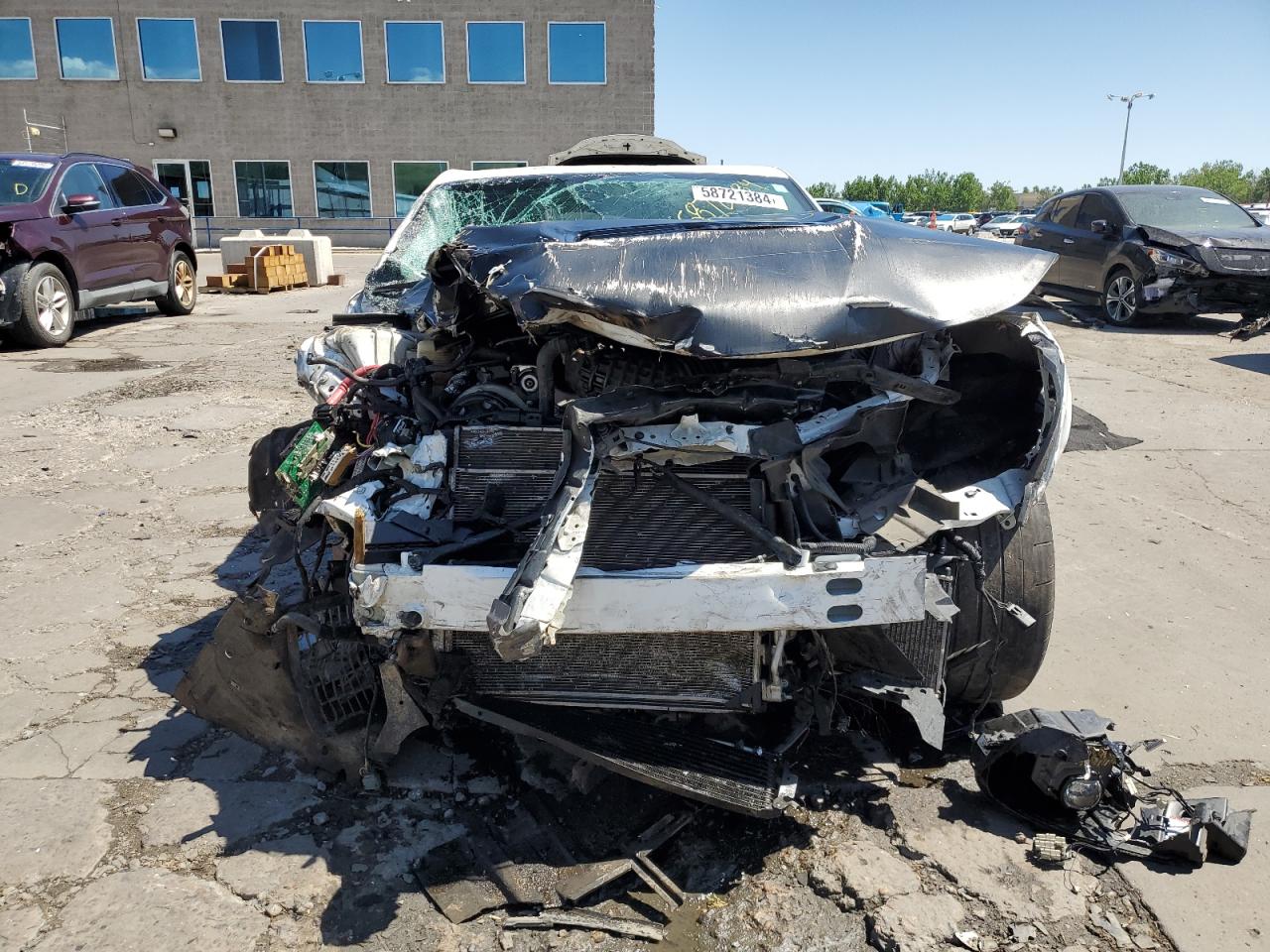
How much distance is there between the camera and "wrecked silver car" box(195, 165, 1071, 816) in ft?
7.59

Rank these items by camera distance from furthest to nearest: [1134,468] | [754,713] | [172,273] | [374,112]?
[374,112] < [172,273] < [1134,468] < [754,713]

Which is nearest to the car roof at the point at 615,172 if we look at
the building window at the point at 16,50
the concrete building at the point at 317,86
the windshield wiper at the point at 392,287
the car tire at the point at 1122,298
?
the windshield wiper at the point at 392,287

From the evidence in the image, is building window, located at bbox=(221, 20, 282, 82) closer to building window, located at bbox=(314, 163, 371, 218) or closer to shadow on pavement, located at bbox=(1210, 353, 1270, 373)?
building window, located at bbox=(314, 163, 371, 218)

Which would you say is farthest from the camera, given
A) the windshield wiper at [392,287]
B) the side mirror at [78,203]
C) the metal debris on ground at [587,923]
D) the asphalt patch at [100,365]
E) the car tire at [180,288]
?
the car tire at [180,288]

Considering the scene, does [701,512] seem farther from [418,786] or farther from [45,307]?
[45,307]

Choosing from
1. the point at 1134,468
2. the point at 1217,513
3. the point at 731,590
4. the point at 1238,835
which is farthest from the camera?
the point at 1134,468

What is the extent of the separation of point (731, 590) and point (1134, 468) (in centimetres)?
451

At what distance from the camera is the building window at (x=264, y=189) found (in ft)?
90.0

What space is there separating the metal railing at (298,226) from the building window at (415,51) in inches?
164

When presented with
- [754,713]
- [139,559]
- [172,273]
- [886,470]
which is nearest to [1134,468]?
[886,470]

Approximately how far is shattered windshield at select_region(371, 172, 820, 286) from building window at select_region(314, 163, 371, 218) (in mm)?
24825

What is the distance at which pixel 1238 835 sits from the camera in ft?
7.96

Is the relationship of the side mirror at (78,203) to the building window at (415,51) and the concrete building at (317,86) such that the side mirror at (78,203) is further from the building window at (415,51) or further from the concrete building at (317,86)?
the building window at (415,51)

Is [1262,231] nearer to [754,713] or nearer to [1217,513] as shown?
[1217,513]
